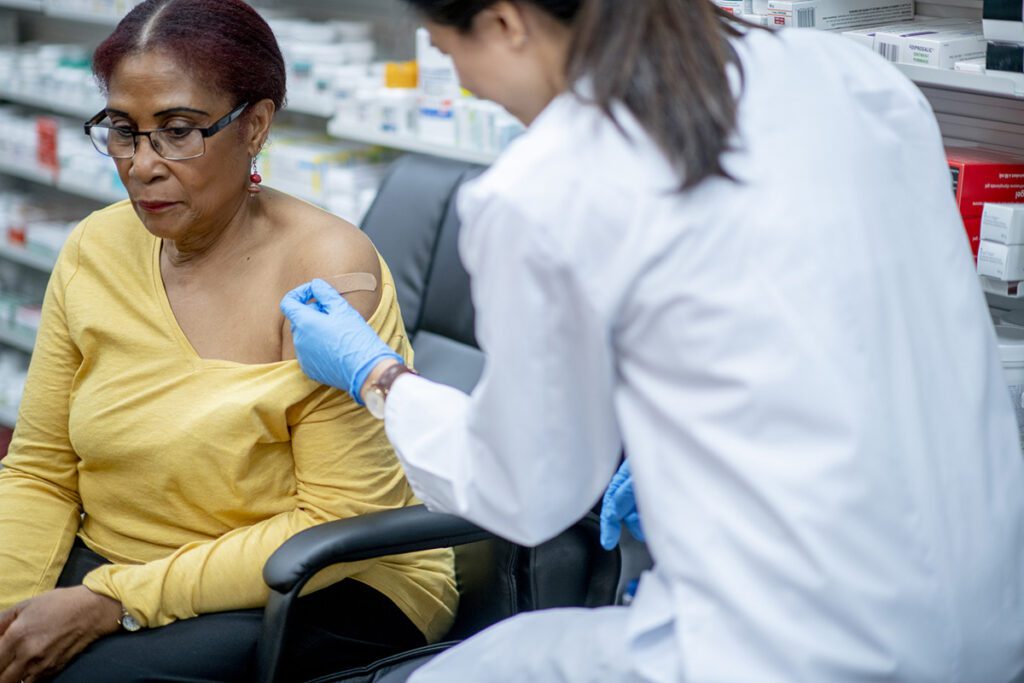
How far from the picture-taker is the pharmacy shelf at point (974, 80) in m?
1.49

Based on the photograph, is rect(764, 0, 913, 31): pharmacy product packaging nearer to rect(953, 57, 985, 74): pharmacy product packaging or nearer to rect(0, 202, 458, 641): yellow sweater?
rect(953, 57, 985, 74): pharmacy product packaging

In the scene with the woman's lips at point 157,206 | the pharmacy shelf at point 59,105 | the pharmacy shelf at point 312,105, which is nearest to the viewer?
the woman's lips at point 157,206

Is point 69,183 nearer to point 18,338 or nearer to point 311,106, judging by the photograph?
point 18,338

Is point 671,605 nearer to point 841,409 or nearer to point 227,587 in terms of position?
point 841,409

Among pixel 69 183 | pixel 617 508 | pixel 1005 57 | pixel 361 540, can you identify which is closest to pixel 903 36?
pixel 1005 57

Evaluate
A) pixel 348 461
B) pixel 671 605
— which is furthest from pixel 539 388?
pixel 348 461

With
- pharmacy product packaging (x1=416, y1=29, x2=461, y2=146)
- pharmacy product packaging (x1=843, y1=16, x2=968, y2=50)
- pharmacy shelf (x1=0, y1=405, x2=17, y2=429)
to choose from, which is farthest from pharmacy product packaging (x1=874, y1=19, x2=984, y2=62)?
pharmacy shelf (x1=0, y1=405, x2=17, y2=429)

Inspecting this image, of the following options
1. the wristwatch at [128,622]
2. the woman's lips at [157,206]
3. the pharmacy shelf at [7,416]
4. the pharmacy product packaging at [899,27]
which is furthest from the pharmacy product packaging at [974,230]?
the pharmacy shelf at [7,416]

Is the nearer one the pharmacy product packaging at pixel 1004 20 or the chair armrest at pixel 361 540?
the chair armrest at pixel 361 540

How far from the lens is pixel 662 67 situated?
100 centimetres

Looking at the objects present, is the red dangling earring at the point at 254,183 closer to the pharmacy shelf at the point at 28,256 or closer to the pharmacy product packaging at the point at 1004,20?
the pharmacy product packaging at the point at 1004,20

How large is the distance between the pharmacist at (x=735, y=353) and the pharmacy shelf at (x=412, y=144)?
51.2 inches

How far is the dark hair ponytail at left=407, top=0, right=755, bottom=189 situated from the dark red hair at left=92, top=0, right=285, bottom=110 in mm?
565

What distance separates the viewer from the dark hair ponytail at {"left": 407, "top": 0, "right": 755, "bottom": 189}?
966mm
